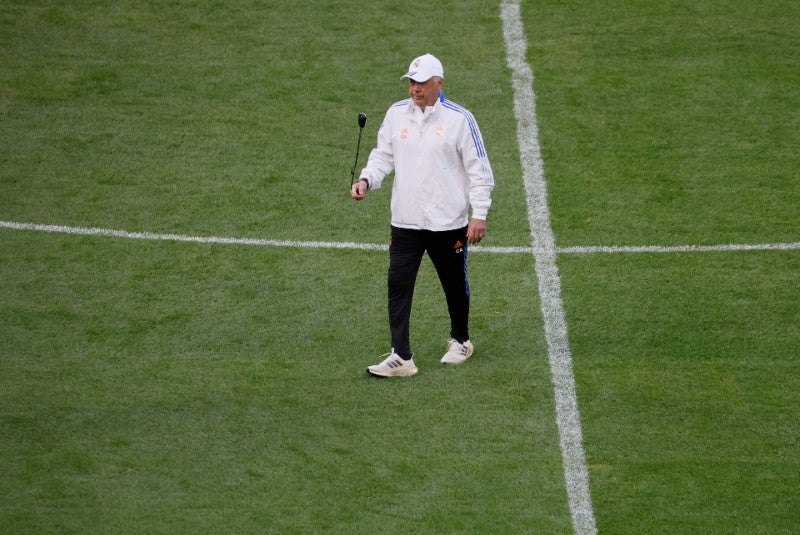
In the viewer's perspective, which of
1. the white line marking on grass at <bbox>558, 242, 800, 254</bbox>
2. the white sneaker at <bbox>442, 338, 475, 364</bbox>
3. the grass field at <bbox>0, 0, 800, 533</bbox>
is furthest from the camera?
the white line marking on grass at <bbox>558, 242, 800, 254</bbox>

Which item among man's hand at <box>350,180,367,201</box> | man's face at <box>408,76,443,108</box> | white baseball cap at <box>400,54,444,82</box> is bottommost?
man's hand at <box>350,180,367,201</box>

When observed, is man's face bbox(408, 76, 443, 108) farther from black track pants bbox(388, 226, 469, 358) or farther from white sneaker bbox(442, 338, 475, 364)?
white sneaker bbox(442, 338, 475, 364)

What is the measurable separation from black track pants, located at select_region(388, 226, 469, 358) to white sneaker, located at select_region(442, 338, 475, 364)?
325mm

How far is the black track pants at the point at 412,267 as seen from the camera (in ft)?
25.6

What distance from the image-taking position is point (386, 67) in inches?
485

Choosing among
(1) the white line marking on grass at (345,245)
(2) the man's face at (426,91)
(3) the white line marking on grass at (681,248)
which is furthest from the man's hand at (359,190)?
(3) the white line marking on grass at (681,248)

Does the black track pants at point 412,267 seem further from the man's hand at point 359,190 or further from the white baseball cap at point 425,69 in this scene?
the white baseball cap at point 425,69

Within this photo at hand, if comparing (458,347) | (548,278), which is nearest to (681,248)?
(548,278)

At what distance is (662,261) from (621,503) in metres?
3.10

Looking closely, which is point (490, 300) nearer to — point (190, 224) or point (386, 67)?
point (190, 224)

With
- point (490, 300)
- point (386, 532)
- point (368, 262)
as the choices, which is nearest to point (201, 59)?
point (368, 262)

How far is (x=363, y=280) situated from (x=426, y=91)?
2189mm

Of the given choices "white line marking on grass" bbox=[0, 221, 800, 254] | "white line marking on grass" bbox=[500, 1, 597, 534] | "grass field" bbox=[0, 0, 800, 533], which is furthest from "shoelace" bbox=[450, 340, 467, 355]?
"white line marking on grass" bbox=[0, 221, 800, 254]

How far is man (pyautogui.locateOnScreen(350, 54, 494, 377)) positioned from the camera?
757 centimetres
